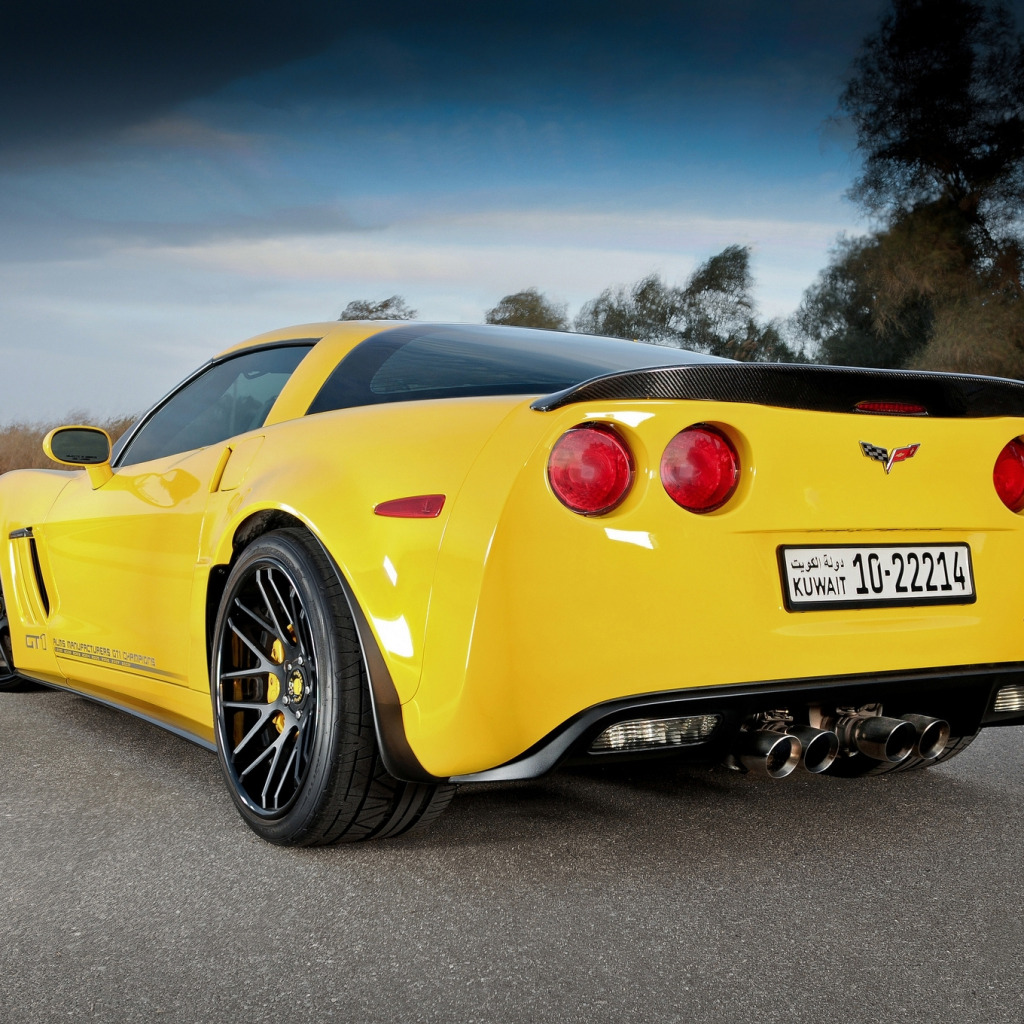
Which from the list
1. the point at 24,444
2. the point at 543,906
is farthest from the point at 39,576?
the point at 24,444

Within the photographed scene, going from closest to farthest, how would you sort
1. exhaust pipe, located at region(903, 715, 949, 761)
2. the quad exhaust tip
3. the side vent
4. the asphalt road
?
1. the asphalt road
2. the quad exhaust tip
3. exhaust pipe, located at region(903, 715, 949, 761)
4. the side vent

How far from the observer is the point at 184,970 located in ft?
6.37

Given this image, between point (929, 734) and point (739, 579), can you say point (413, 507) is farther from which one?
point (929, 734)

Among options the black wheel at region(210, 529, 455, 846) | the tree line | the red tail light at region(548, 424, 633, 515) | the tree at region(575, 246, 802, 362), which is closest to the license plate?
the red tail light at region(548, 424, 633, 515)

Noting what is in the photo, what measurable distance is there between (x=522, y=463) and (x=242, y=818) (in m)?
1.29

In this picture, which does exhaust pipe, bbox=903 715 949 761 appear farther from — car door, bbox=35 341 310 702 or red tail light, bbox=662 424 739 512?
car door, bbox=35 341 310 702

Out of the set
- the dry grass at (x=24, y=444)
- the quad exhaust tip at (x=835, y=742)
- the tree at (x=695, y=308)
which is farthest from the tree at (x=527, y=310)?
the quad exhaust tip at (x=835, y=742)

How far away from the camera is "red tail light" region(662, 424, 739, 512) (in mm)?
2203

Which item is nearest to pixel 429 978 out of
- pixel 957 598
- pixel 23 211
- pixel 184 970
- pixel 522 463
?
pixel 184 970

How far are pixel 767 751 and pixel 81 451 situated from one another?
2.57 m

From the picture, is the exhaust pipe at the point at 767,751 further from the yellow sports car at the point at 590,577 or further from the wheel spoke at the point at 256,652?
the wheel spoke at the point at 256,652

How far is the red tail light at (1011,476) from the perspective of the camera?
2.59m

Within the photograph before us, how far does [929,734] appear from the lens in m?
2.48

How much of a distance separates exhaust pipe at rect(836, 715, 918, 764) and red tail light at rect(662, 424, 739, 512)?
630 millimetres
